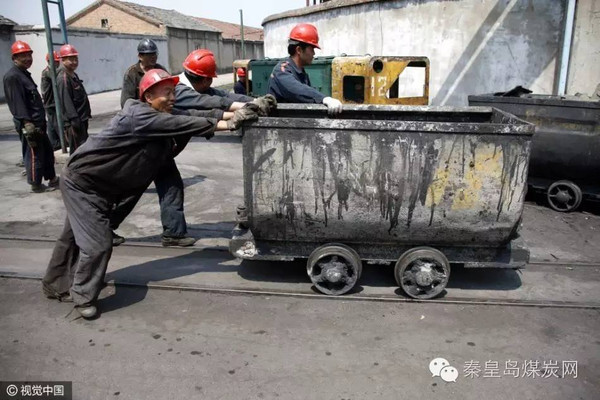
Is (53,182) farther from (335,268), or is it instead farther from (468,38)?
(468,38)

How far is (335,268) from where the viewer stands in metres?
3.82

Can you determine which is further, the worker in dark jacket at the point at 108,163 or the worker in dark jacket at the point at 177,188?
the worker in dark jacket at the point at 177,188

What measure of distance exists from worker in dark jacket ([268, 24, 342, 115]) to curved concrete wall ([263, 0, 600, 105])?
6.84 metres

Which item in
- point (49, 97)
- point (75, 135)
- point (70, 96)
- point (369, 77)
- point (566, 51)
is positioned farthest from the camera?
point (566, 51)

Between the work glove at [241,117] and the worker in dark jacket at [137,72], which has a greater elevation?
the worker in dark jacket at [137,72]

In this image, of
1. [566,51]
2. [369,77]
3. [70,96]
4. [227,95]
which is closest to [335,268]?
[227,95]

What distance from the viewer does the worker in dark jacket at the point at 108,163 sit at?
11.5 ft

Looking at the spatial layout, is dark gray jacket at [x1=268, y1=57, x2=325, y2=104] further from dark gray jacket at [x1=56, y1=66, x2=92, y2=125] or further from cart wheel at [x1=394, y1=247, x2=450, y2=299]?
dark gray jacket at [x1=56, y1=66, x2=92, y2=125]

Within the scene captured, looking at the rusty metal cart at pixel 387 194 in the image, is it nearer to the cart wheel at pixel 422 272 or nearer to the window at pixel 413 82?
the cart wheel at pixel 422 272

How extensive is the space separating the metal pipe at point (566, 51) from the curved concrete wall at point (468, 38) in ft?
0.63

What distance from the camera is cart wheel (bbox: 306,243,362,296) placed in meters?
3.80

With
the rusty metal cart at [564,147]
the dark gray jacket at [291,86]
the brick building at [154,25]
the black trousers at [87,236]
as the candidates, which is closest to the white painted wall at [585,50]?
the rusty metal cart at [564,147]

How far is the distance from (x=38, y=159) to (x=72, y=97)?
112 centimetres

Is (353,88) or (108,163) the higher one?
(353,88)
